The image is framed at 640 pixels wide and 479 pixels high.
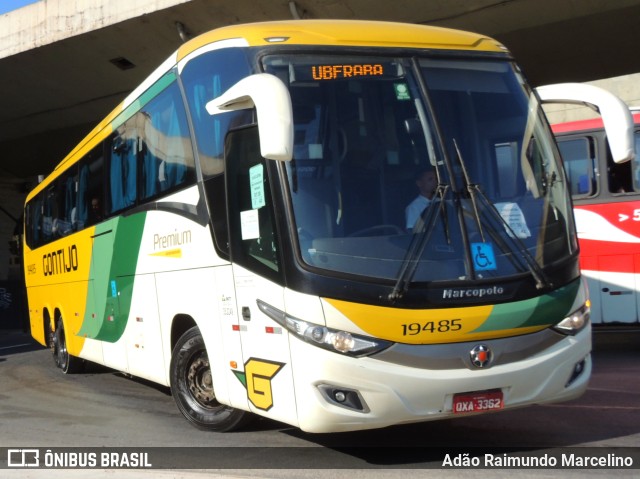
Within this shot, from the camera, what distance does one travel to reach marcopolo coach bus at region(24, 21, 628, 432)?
5.44 metres

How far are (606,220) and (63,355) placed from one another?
887 cm

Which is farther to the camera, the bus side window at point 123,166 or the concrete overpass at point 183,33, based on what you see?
the concrete overpass at point 183,33

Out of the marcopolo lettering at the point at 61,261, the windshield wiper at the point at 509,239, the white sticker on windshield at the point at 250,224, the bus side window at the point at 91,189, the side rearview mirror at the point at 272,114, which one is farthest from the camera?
the marcopolo lettering at the point at 61,261

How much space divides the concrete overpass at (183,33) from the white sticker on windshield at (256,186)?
42.0ft

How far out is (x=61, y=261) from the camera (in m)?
12.7

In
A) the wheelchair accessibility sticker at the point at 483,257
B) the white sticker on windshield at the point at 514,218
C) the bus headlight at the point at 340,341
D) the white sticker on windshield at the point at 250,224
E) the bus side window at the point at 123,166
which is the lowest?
the bus headlight at the point at 340,341

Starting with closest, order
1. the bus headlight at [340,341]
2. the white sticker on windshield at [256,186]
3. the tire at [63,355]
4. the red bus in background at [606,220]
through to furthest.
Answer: the bus headlight at [340,341] < the white sticker on windshield at [256,186] < the red bus in background at [606,220] < the tire at [63,355]

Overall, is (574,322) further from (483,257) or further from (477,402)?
(477,402)

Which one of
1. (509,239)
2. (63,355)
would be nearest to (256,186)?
(509,239)

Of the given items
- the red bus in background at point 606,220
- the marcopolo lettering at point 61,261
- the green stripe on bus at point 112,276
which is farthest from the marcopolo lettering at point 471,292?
the marcopolo lettering at point 61,261

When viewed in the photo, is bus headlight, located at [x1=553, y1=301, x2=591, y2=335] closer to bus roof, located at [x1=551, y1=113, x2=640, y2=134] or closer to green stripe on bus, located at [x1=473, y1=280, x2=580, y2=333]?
green stripe on bus, located at [x1=473, y1=280, x2=580, y2=333]

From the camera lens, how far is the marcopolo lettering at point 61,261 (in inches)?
466

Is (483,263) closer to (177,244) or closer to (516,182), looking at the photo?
(516,182)

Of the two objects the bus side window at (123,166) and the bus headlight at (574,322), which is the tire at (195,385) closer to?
the bus side window at (123,166)
